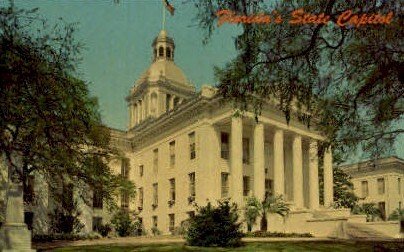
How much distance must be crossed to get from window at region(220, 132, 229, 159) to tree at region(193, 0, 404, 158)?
84.5ft

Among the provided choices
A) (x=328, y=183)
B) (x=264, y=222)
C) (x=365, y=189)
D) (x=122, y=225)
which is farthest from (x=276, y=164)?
(x=365, y=189)

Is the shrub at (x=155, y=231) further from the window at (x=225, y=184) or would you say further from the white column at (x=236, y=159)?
the white column at (x=236, y=159)

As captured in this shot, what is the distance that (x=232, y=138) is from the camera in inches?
1622

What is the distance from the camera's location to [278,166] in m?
44.0

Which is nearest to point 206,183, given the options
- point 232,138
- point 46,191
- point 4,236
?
point 232,138

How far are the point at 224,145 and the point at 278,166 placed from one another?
483 cm

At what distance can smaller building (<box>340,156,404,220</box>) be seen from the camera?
72938 mm

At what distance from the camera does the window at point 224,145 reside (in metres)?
44.1

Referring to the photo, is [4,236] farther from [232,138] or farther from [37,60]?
[232,138]

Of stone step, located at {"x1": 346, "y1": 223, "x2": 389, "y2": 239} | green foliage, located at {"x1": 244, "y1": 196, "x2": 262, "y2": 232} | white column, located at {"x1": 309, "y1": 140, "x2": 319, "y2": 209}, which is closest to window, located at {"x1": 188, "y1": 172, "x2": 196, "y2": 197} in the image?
green foliage, located at {"x1": 244, "y1": 196, "x2": 262, "y2": 232}

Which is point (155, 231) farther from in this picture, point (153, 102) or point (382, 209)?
point (382, 209)

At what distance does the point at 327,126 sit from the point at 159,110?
50.7 metres

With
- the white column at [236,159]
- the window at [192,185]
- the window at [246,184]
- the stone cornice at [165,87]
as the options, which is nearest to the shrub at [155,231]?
the window at [192,185]

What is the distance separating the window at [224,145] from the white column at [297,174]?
6301 millimetres
